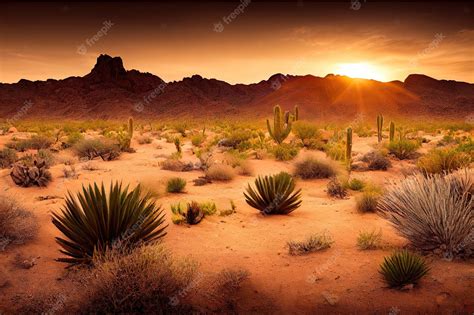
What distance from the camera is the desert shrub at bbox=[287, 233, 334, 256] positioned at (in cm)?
604

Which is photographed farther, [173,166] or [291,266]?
[173,166]

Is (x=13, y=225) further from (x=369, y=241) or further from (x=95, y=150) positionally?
(x=95, y=150)

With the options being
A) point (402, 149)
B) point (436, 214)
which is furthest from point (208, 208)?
point (402, 149)

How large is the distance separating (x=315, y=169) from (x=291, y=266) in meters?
7.96

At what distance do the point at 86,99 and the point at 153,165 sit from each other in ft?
243

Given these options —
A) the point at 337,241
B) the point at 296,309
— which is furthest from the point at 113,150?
the point at 296,309

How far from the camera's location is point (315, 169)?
13.3 m

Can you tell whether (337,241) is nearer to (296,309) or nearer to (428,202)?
(428,202)

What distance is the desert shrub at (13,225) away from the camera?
20.3 feet

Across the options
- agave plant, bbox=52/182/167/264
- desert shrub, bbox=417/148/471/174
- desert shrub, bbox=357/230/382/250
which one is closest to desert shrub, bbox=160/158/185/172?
desert shrub, bbox=417/148/471/174

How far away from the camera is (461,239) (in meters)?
5.36

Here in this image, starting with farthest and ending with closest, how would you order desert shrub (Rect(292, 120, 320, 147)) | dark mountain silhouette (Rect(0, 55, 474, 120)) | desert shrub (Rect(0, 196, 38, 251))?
dark mountain silhouette (Rect(0, 55, 474, 120)) → desert shrub (Rect(292, 120, 320, 147)) → desert shrub (Rect(0, 196, 38, 251))

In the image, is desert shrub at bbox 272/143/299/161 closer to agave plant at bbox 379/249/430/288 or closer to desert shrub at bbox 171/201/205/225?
desert shrub at bbox 171/201/205/225

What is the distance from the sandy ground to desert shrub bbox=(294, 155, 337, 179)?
4.07m
